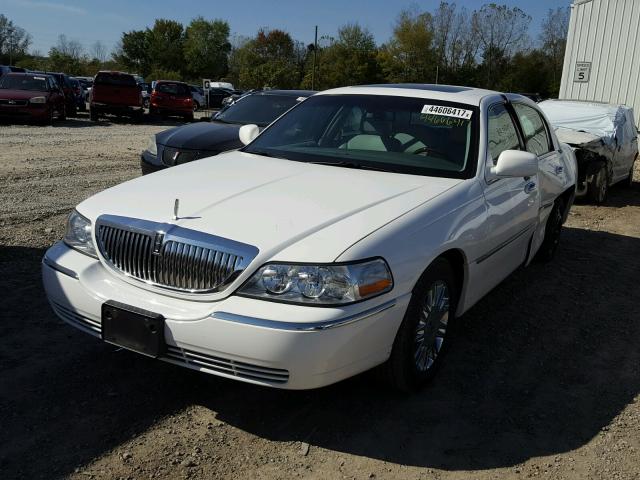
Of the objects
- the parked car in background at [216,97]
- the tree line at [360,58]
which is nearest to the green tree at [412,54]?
the tree line at [360,58]

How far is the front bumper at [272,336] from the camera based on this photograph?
109 inches

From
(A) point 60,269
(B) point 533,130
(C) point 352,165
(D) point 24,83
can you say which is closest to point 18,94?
(D) point 24,83

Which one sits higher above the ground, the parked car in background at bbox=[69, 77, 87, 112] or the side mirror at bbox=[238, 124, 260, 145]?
the side mirror at bbox=[238, 124, 260, 145]

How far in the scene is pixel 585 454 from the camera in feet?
10.2

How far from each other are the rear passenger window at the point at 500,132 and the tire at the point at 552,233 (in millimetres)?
1382

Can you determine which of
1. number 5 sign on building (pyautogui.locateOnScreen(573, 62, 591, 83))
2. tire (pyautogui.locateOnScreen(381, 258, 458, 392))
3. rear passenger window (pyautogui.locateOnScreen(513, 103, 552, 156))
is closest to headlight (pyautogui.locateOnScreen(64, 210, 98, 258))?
tire (pyautogui.locateOnScreen(381, 258, 458, 392))

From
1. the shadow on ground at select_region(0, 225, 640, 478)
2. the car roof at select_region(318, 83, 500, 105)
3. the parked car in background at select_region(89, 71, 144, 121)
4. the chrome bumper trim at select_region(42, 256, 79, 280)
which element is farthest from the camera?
the parked car in background at select_region(89, 71, 144, 121)

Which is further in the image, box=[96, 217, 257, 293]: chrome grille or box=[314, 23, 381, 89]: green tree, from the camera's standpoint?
box=[314, 23, 381, 89]: green tree

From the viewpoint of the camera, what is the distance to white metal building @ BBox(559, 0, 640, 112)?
16.2 metres

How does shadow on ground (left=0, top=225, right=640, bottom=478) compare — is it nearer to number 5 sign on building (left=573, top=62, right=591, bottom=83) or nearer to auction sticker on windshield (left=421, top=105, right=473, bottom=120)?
auction sticker on windshield (left=421, top=105, right=473, bottom=120)

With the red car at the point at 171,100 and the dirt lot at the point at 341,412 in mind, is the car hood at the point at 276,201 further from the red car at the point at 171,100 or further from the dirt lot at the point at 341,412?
the red car at the point at 171,100

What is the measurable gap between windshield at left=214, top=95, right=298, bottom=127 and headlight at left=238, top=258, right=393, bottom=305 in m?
6.22

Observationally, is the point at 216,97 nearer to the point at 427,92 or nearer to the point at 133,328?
the point at 427,92

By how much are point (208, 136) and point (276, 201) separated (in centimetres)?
485
